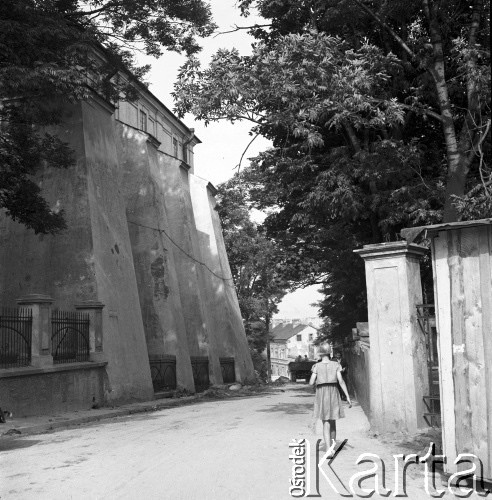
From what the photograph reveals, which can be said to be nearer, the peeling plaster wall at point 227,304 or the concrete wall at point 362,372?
the concrete wall at point 362,372

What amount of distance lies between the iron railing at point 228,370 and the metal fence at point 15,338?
Result: 17715 millimetres

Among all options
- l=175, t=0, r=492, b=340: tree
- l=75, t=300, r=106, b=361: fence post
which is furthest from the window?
l=75, t=300, r=106, b=361: fence post

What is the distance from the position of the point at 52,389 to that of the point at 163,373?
334 inches

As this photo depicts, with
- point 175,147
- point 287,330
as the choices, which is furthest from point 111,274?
point 287,330

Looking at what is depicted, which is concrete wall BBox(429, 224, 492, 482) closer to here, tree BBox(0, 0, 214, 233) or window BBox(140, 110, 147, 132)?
tree BBox(0, 0, 214, 233)

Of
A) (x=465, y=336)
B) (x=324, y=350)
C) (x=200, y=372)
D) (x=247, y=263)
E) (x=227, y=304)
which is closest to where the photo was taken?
(x=465, y=336)

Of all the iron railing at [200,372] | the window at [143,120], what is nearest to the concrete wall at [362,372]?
the iron railing at [200,372]

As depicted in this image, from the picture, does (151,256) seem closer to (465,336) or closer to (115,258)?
(115,258)

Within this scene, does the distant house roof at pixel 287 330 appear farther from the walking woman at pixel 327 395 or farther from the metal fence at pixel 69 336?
the walking woman at pixel 327 395

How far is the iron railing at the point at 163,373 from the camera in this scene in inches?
945

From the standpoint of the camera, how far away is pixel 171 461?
8.33 m

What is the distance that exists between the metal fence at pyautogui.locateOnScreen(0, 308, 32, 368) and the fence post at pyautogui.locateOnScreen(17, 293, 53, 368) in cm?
11

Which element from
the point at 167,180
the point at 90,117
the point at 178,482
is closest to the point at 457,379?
the point at 178,482

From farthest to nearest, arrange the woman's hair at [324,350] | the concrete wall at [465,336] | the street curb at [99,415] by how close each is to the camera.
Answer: the street curb at [99,415] → the woman's hair at [324,350] → the concrete wall at [465,336]
